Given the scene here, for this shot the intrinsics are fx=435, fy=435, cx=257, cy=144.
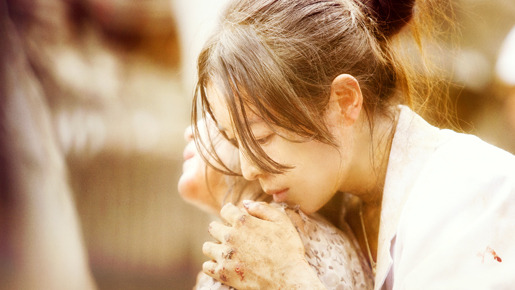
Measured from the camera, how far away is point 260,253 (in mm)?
577

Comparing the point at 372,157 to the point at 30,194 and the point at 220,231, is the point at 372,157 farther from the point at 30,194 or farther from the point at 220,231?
the point at 30,194

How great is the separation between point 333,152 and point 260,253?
0.59ft

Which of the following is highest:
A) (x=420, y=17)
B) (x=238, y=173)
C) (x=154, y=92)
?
(x=420, y=17)

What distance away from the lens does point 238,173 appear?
2.26 feet

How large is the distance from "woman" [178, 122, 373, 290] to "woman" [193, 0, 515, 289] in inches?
1.1

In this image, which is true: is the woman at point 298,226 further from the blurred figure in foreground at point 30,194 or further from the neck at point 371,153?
the blurred figure in foreground at point 30,194

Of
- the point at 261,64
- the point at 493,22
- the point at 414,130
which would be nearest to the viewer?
the point at 261,64

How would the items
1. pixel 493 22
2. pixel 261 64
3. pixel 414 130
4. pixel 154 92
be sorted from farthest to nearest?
pixel 493 22
pixel 154 92
pixel 414 130
pixel 261 64

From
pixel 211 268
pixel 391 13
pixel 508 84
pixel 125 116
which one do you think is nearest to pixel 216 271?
pixel 211 268

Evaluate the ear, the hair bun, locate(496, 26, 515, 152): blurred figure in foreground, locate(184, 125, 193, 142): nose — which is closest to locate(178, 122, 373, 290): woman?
locate(184, 125, 193, 142): nose

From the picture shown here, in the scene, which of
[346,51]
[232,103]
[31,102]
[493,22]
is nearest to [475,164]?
[346,51]

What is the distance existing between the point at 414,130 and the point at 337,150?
5.4 inches

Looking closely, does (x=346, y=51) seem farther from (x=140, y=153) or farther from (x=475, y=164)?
(x=140, y=153)

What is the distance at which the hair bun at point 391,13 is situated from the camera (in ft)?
2.23
